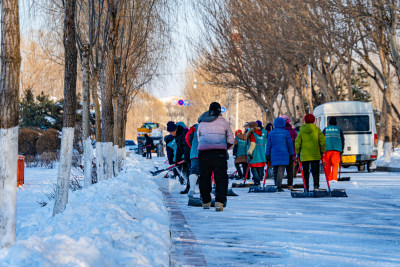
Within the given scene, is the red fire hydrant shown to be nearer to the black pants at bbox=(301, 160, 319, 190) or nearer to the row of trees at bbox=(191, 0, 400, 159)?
the black pants at bbox=(301, 160, 319, 190)

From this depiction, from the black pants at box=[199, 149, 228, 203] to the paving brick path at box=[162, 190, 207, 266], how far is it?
0.87m

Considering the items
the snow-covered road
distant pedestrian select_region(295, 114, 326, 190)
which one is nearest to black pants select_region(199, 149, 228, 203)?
the snow-covered road

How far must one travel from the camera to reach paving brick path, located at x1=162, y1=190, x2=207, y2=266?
566cm

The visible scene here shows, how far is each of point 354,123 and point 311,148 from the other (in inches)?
384

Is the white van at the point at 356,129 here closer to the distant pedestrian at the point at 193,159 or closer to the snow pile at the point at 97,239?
the distant pedestrian at the point at 193,159

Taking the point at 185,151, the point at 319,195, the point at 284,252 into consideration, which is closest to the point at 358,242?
the point at 284,252

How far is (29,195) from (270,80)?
2375 cm

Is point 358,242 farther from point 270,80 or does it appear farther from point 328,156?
point 270,80

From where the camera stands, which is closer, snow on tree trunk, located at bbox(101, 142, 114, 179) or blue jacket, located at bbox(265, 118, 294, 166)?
blue jacket, located at bbox(265, 118, 294, 166)

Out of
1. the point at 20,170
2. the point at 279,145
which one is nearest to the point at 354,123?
the point at 279,145

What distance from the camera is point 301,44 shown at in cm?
2697

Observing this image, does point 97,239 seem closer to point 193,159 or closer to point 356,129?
point 193,159

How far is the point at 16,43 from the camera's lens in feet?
19.7

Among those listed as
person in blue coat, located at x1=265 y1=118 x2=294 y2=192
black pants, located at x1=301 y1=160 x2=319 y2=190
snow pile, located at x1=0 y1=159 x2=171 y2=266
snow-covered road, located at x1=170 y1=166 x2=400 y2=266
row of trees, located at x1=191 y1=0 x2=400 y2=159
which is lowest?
snow-covered road, located at x1=170 y1=166 x2=400 y2=266
